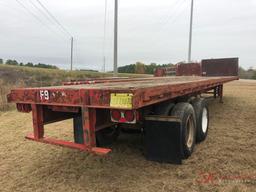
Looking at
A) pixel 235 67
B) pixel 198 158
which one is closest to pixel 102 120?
pixel 198 158

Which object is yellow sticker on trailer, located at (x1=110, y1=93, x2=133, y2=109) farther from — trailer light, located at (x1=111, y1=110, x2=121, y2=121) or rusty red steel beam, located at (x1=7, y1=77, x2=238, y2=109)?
trailer light, located at (x1=111, y1=110, x2=121, y2=121)

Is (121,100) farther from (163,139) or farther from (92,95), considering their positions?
(163,139)

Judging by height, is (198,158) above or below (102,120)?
below

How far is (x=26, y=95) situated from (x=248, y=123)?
5289mm

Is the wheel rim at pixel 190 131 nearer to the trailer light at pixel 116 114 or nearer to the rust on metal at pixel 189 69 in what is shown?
the trailer light at pixel 116 114

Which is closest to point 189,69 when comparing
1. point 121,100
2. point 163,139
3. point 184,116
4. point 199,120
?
point 199,120

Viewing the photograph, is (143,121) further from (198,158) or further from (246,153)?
(246,153)

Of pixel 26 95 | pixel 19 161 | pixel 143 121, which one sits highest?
pixel 26 95

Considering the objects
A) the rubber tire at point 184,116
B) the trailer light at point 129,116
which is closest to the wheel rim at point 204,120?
the rubber tire at point 184,116

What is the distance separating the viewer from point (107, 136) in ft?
16.7

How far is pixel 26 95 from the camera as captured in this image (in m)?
3.76

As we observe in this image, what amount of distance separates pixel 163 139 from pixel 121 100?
1.13 m

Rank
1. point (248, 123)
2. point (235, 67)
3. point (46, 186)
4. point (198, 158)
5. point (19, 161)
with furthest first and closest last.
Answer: point (235, 67) → point (248, 123) → point (19, 161) → point (198, 158) → point (46, 186)

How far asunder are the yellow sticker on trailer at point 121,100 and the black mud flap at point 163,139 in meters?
0.94
